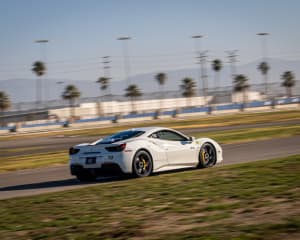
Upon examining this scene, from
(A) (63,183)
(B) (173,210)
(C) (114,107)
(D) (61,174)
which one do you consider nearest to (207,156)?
(A) (63,183)

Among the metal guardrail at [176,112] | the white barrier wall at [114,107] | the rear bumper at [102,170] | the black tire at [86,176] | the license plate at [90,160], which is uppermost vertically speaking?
the white barrier wall at [114,107]

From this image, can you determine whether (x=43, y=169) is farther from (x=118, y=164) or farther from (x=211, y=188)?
(x=211, y=188)

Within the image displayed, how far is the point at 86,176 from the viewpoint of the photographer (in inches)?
562

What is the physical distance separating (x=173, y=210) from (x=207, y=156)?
6908 millimetres

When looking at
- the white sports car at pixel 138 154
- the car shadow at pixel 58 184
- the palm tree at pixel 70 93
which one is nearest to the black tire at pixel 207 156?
the white sports car at pixel 138 154

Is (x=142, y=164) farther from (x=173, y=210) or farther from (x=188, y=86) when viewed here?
(x=188, y=86)

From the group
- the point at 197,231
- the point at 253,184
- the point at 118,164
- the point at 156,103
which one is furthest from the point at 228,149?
the point at 156,103

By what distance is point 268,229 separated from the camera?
22.5 ft

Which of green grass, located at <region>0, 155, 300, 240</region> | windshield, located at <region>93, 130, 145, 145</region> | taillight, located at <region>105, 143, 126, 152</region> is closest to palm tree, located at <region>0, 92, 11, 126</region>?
windshield, located at <region>93, 130, 145, 145</region>

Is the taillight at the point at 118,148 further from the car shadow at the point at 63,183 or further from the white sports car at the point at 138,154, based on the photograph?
the car shadow at the point at 63,183

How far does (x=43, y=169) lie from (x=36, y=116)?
239 feet

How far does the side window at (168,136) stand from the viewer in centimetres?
1472

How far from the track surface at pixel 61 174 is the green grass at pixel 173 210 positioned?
1.86 m

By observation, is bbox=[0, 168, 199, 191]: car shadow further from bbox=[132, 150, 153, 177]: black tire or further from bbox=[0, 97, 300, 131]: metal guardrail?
bbox=[0, 97, 300, 131]: metal guardrail
